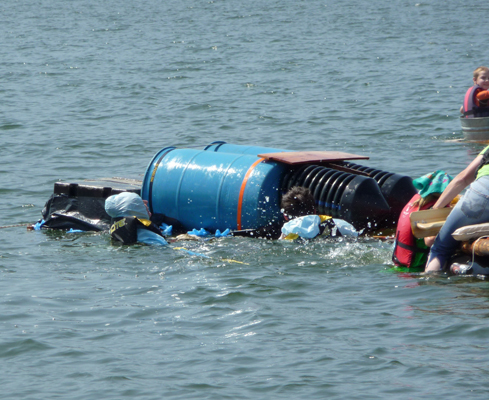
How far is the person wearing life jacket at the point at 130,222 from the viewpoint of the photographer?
877 cm

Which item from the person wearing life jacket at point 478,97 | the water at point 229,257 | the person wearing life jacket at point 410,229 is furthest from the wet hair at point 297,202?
the person wearing life jacket at point 478,97

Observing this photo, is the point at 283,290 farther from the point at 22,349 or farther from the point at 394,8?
the point at 394,8

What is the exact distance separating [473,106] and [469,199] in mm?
8325

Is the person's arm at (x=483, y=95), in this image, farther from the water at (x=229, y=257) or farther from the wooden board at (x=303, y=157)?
the wooden board at (x=303, y=157)

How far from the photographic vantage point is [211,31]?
37.7 metres

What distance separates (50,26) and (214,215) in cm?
3366

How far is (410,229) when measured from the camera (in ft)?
23.0

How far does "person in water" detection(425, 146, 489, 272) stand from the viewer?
21.2 feet

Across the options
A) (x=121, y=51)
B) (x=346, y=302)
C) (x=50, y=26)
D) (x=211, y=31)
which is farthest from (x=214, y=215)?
(x=50, y=26)

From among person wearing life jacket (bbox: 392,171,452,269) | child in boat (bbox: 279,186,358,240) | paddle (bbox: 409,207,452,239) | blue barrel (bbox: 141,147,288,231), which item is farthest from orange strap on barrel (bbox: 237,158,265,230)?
paddle (bbox: 409,207,452,239)

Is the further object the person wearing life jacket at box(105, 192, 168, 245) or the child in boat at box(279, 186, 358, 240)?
the person wearing life jacket at box(105, 192, 168, 245)

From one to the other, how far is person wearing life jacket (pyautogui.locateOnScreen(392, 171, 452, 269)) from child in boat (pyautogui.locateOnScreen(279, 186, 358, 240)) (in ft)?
3.86

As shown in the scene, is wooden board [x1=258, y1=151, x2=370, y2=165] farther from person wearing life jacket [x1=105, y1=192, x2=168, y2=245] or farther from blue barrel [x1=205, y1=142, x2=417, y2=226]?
person wearing life jacket [x1=105, y1=192, x2=168, y2=245]

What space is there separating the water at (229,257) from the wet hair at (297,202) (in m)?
0.40
